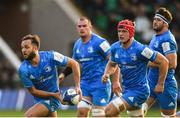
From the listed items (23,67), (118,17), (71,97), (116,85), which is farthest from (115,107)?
(118,17)

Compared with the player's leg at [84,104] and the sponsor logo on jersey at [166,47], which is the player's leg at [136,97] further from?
the player's leg at [84,104]

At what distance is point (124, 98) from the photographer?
13719mm

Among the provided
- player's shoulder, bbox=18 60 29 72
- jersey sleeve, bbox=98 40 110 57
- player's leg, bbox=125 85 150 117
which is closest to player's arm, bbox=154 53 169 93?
player's leg, bbox=125 85 150 117

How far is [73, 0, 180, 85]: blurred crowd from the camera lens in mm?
23469

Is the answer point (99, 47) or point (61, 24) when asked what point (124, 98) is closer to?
point (99, 47)

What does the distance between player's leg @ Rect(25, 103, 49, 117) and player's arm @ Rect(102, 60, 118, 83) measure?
1263mm

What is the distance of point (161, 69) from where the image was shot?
13562 mm

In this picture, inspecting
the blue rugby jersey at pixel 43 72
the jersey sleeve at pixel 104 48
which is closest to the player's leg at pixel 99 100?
the jersey sleeve at pixel 104 48

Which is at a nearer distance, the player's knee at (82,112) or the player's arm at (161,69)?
the player's arm at (161,69)

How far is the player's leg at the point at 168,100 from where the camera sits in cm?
1445

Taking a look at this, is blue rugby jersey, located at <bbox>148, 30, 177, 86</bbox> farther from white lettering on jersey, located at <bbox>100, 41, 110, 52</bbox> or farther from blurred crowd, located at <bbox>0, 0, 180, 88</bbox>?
blurred crowd, located at <bbox>0, 0, 180, 88</bbox>

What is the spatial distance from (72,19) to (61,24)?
46cm

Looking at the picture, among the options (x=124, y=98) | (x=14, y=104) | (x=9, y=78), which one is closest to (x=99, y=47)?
(x=124, y=98)

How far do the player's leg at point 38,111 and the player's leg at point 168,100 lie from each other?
87.8 inches
